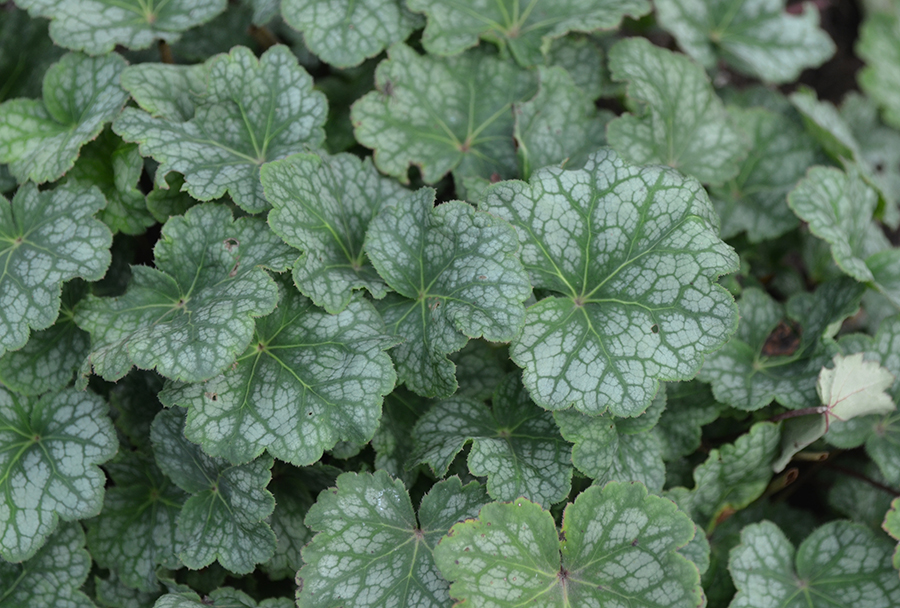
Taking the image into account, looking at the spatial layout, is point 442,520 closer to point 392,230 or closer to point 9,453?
point 392,230

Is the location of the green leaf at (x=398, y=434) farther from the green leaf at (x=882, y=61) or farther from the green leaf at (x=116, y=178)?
the green leaf at (x=882, y=61)

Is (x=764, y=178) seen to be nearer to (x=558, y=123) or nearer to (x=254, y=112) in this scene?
(x=558, y=123)

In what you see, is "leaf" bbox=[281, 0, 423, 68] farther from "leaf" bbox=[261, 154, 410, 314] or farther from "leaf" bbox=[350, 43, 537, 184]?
"leaf" bbox=[261, 154, 410, 314]

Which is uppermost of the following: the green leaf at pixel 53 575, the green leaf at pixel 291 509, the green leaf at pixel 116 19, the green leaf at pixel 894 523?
the green leaf at pixel 116 19

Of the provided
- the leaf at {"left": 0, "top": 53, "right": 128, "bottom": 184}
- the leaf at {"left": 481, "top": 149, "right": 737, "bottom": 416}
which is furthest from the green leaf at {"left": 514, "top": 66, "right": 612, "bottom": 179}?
the leaf at {"left": 0, "top": 53, "right": 128, "bottom": 184}

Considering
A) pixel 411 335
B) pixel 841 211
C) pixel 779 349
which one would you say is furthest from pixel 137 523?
pixel 841 211

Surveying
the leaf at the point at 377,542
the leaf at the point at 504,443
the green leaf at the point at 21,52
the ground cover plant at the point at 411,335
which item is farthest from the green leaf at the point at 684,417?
the green leaf at the point at 21,52
